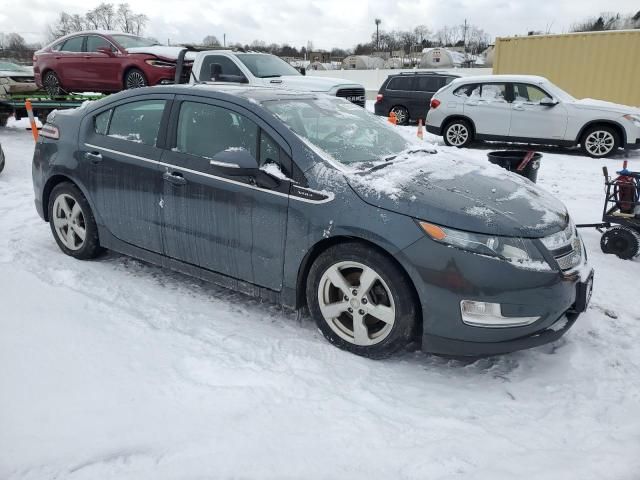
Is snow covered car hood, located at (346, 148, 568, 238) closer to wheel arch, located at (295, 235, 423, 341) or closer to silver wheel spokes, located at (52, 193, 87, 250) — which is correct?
wheel arch, located at (295, 235, 423, 341)

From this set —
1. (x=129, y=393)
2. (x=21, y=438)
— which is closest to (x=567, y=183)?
(x=129, y=393)

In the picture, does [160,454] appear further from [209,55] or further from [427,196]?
[209,55]

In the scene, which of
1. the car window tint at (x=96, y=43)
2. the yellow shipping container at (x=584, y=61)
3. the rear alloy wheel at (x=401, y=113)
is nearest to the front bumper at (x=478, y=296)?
the car window tint at (x=96, y=43)

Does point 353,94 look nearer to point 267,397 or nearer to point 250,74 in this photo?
point 250,74

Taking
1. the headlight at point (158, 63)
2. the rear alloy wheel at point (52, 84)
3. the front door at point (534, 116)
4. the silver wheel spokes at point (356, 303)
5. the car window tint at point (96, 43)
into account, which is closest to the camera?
the silver wheel spokes at point (356, 303)

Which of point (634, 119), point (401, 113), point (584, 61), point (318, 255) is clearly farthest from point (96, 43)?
point (584, 61)

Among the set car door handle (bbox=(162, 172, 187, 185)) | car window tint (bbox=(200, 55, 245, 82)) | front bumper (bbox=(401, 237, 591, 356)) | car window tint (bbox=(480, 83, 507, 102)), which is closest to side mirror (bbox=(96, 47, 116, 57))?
car window tint (bbox=(200, 55, 245, 82))

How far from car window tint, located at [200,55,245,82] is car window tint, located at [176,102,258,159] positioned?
6468mm

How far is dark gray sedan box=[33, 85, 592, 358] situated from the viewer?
284 centimetres

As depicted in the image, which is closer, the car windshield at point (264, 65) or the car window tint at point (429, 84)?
the car windshield at point (264, 65)

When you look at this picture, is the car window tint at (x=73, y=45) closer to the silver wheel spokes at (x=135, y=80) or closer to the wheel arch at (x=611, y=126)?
the silver wheel spokes at (x=135, y=80)

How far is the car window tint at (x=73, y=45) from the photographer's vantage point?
11.5 meters

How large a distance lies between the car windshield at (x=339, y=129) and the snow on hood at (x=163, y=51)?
7.63m

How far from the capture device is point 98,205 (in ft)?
14.0
